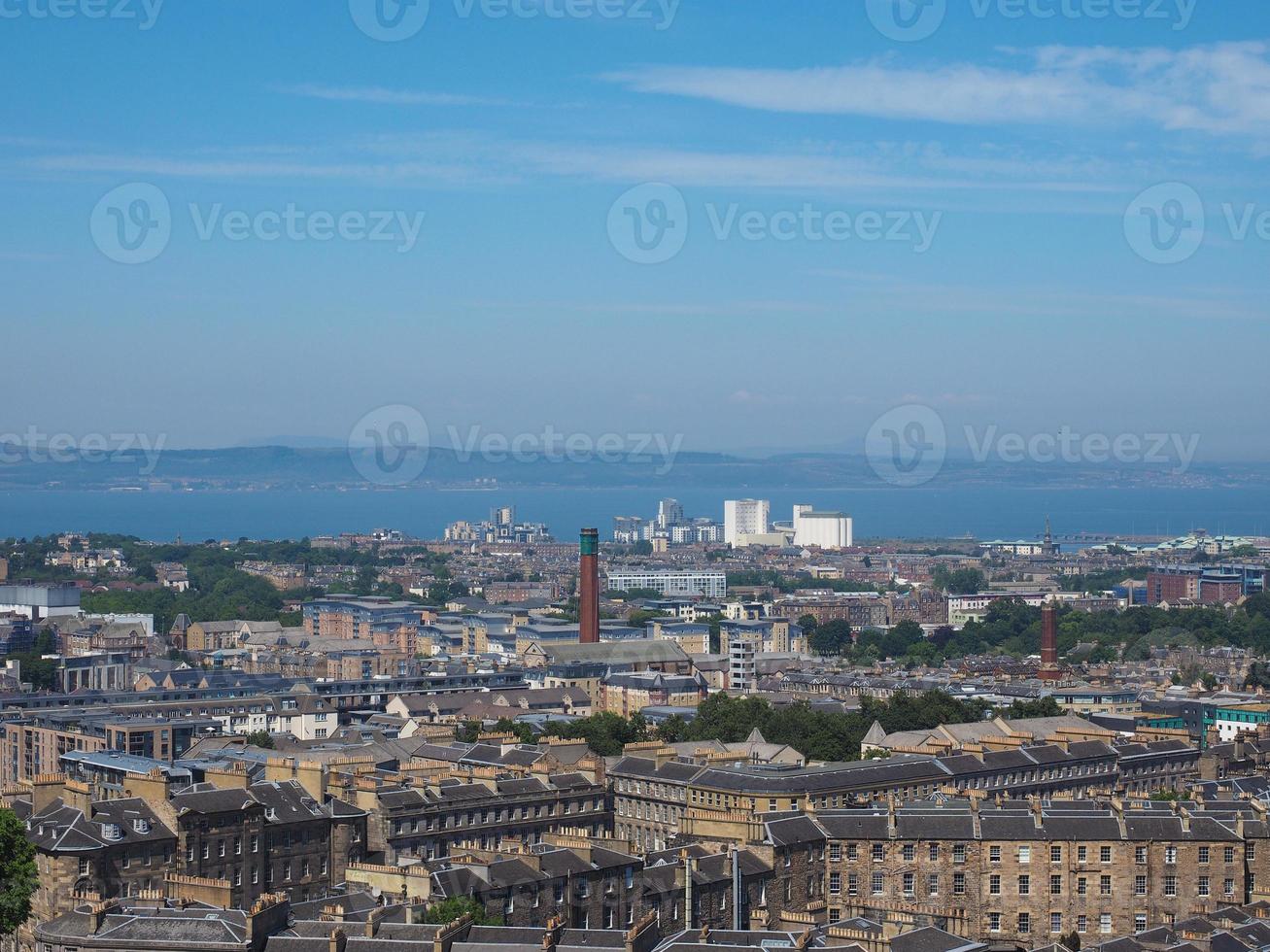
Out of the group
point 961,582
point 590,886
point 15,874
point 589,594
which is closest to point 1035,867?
point 590,886

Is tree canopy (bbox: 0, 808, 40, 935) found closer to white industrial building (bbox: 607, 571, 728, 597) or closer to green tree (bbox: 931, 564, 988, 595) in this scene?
green tree (bbox: 931, 564, 988, 595)

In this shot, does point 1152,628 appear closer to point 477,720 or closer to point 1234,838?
point 477,720

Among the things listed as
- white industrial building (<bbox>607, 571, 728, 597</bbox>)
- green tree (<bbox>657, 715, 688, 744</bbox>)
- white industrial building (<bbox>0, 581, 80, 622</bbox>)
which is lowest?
green tree (<bbox>657, 715, 688, 744</bbox>)

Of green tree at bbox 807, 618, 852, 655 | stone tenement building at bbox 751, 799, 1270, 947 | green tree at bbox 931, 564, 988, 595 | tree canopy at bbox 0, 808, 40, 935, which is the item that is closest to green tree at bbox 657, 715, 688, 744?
stone tenement building at bbox 751, 799, 1270, 947

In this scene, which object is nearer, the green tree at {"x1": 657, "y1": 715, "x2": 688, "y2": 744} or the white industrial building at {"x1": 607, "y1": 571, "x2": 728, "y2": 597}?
the green tree at {"x1": 657, "y1": 715, "x2": 688, "y2": 744}

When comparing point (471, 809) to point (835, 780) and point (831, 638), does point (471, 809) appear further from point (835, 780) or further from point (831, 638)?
point (831, 638)

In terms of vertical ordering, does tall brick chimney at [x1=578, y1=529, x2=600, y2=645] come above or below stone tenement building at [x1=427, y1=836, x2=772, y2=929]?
above

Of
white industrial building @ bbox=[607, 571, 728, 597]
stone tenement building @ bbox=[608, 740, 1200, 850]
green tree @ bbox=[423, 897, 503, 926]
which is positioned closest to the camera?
green tree @ bbox=[423, 897, 503, 926]
